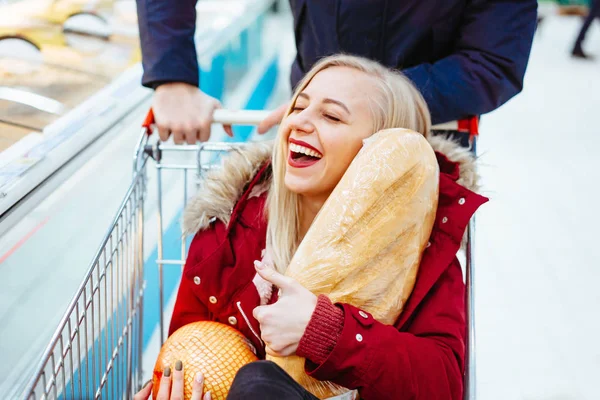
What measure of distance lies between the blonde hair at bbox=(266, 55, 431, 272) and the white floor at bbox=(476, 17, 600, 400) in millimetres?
257

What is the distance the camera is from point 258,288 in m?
1.54

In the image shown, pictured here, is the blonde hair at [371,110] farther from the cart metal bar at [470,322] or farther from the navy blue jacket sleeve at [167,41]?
the navy blue jacket sleeve at [167,41]

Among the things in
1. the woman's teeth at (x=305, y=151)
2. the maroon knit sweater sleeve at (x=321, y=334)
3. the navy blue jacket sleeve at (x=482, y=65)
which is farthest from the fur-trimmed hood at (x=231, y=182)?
the maroon knit sweater sleeve at (x=321, y=334)

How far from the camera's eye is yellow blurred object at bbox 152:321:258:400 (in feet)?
4.55

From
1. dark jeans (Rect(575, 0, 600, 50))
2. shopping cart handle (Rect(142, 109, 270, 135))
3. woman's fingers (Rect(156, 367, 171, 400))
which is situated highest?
shopping cart handle (Rect(142, 109, 270, 135))

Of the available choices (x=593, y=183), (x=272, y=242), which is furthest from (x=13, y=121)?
(x=593, y=183)

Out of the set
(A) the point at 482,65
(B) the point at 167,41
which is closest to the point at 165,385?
(B) the point at 167,41

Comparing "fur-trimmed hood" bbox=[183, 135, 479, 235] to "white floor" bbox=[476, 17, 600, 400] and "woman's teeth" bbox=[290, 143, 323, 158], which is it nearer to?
"white floor" bbox=[476, 17, 600, 400]

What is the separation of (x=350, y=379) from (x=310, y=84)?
2.35 ft

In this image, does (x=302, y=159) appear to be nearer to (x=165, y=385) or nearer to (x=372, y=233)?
(x=372, y=233)

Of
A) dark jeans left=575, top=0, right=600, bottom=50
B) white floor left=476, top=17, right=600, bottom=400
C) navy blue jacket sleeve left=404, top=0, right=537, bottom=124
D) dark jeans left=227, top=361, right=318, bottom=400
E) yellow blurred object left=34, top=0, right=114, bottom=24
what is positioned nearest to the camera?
dark jeans left=227, top=361, right=318, bottom=400

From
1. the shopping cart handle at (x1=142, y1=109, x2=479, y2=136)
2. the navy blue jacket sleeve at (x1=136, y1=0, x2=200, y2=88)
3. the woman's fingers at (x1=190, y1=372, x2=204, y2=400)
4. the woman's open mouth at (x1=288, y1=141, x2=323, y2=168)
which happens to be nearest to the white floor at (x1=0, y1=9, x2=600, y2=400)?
the shopping cart handle at (x1=142, y1=109, x2=479, y2=136)

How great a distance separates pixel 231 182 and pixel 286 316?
0.55 metres

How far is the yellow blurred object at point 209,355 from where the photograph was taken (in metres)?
1.39
